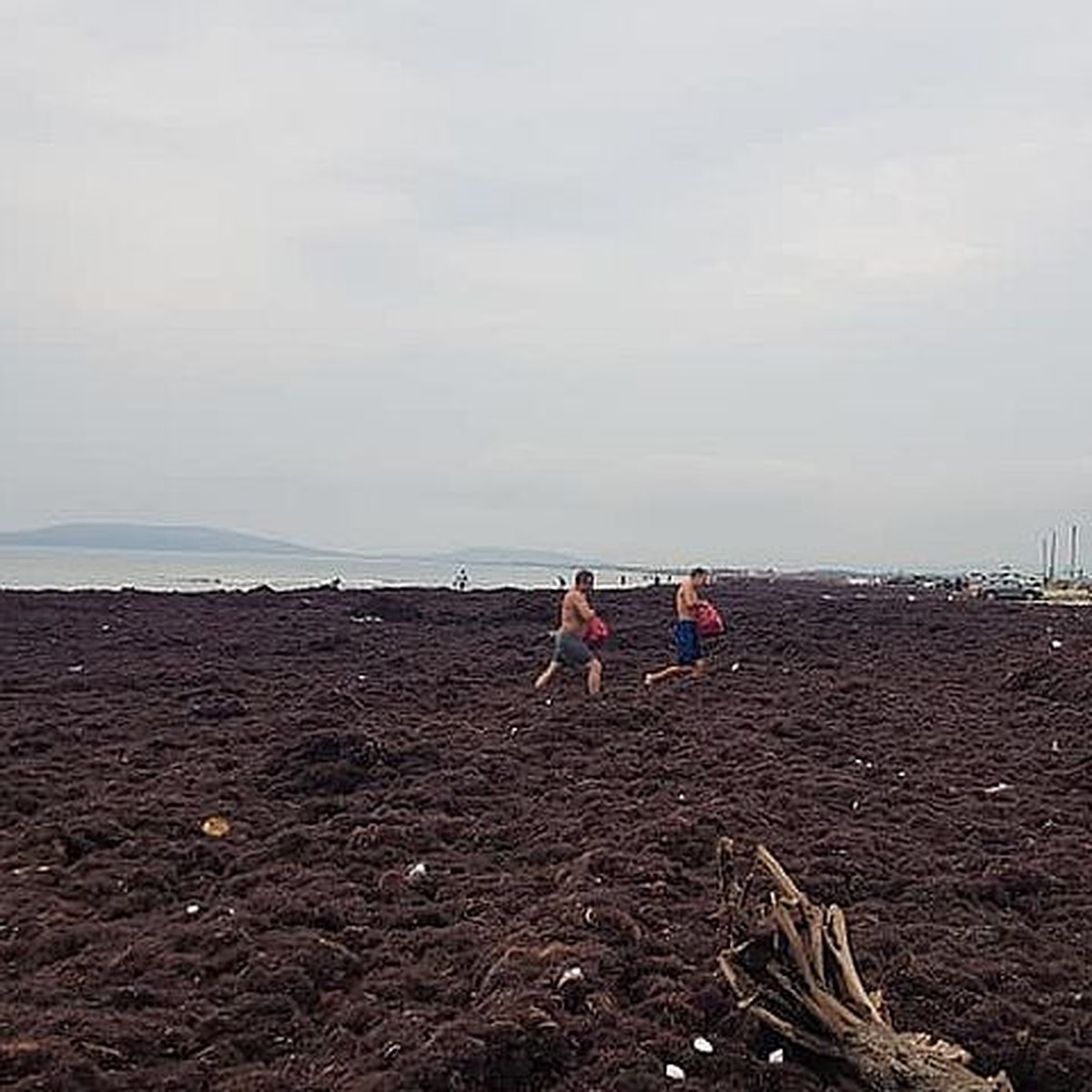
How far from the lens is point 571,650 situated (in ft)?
68.2

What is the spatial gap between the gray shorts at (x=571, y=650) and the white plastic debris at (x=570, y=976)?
1312 centimetres

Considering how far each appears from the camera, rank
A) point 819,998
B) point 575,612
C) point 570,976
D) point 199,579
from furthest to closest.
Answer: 1. point 199,579
2. point 575,612
3. point 570,976
4. point 819,998

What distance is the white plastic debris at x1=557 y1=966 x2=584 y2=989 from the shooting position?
7.40 meters

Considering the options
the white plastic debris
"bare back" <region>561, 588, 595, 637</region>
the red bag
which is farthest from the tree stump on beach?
the red bag

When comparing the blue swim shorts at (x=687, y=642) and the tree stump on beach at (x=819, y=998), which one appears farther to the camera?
the blue swim shorts at (x=687, y=642)

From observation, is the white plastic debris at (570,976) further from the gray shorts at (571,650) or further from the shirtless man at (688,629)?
the shirtless man at (688,629)

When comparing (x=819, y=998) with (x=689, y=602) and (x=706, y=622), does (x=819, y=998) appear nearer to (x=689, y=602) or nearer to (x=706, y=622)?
(x=689, y=602)

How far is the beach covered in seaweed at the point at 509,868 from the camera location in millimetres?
7023

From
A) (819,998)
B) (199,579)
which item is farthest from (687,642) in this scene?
(199,579)

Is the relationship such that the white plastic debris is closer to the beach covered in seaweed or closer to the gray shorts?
the beach covered in seaweed

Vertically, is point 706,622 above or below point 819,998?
above

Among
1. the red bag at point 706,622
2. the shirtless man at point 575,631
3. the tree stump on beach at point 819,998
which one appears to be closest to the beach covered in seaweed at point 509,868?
the tree stump on beach at point 819,998

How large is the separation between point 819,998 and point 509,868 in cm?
442

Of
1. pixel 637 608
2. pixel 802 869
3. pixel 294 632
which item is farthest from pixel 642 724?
pixel 637 608
